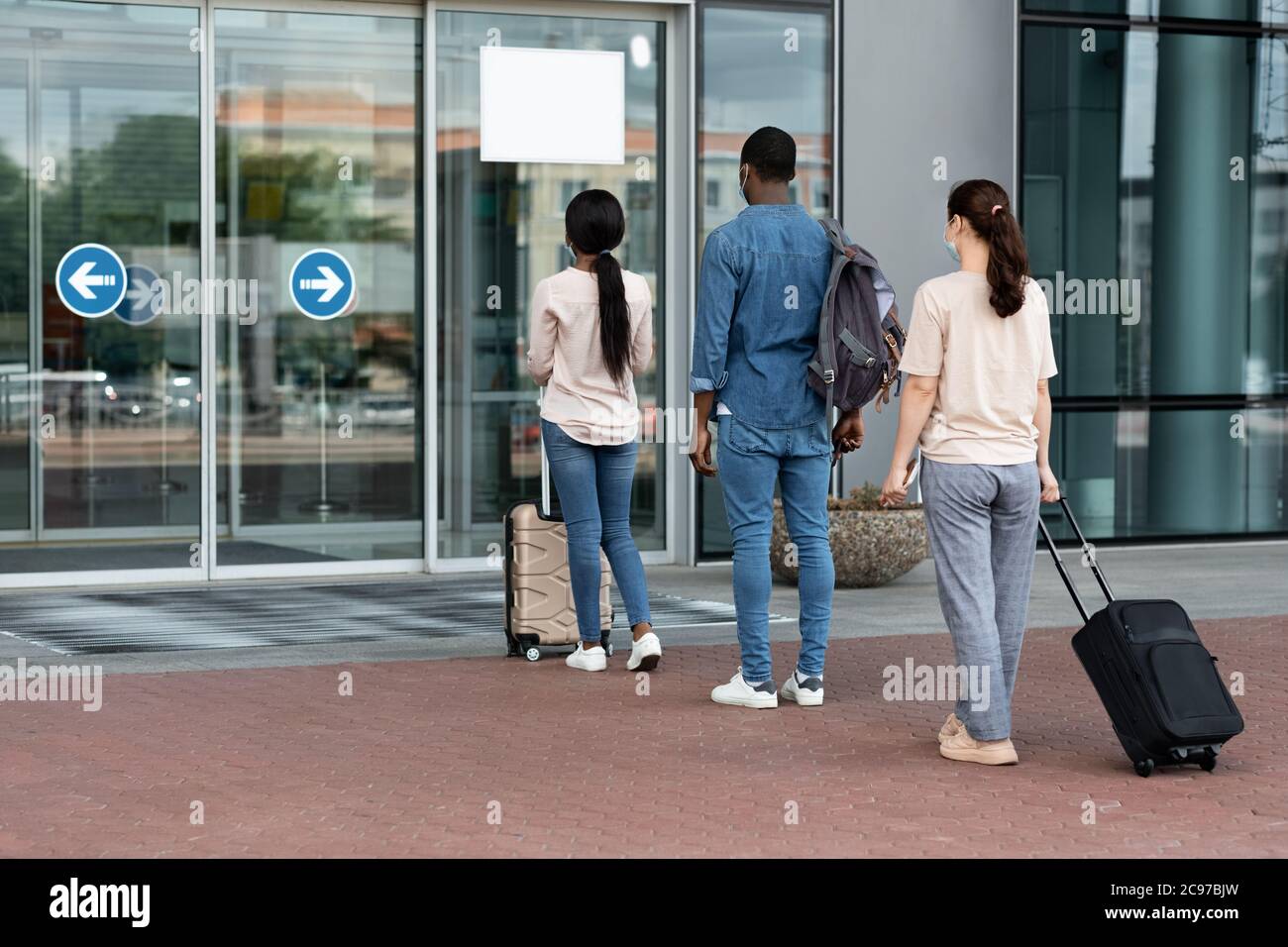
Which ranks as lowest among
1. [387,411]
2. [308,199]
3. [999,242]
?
[387,411]

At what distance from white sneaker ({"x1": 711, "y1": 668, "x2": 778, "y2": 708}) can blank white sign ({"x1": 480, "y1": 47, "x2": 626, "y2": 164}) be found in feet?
17.6

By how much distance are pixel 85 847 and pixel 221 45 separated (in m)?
7.26

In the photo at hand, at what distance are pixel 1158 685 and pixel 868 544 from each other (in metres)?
4.78

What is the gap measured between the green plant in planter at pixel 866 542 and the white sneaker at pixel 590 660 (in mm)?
2679

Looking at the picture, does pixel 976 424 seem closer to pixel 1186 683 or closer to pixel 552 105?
pixel 1186 683

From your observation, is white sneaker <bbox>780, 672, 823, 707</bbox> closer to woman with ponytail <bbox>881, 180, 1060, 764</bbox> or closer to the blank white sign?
woman with ponytail <bbox>881, 180, 1060, 764</bbox>

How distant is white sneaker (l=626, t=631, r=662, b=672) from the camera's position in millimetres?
7629

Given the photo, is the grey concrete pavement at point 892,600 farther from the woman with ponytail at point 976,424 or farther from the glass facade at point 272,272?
the woman with ponytail at point 976,424

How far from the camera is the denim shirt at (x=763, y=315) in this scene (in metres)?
6.74

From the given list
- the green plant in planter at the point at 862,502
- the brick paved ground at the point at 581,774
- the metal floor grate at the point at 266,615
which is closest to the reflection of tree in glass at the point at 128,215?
the metal floor grate at the point at 266,615

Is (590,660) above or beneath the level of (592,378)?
beneath

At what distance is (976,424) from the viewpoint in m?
5.90

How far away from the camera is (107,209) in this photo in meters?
10.9

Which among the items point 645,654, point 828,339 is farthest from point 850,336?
point 645,654
